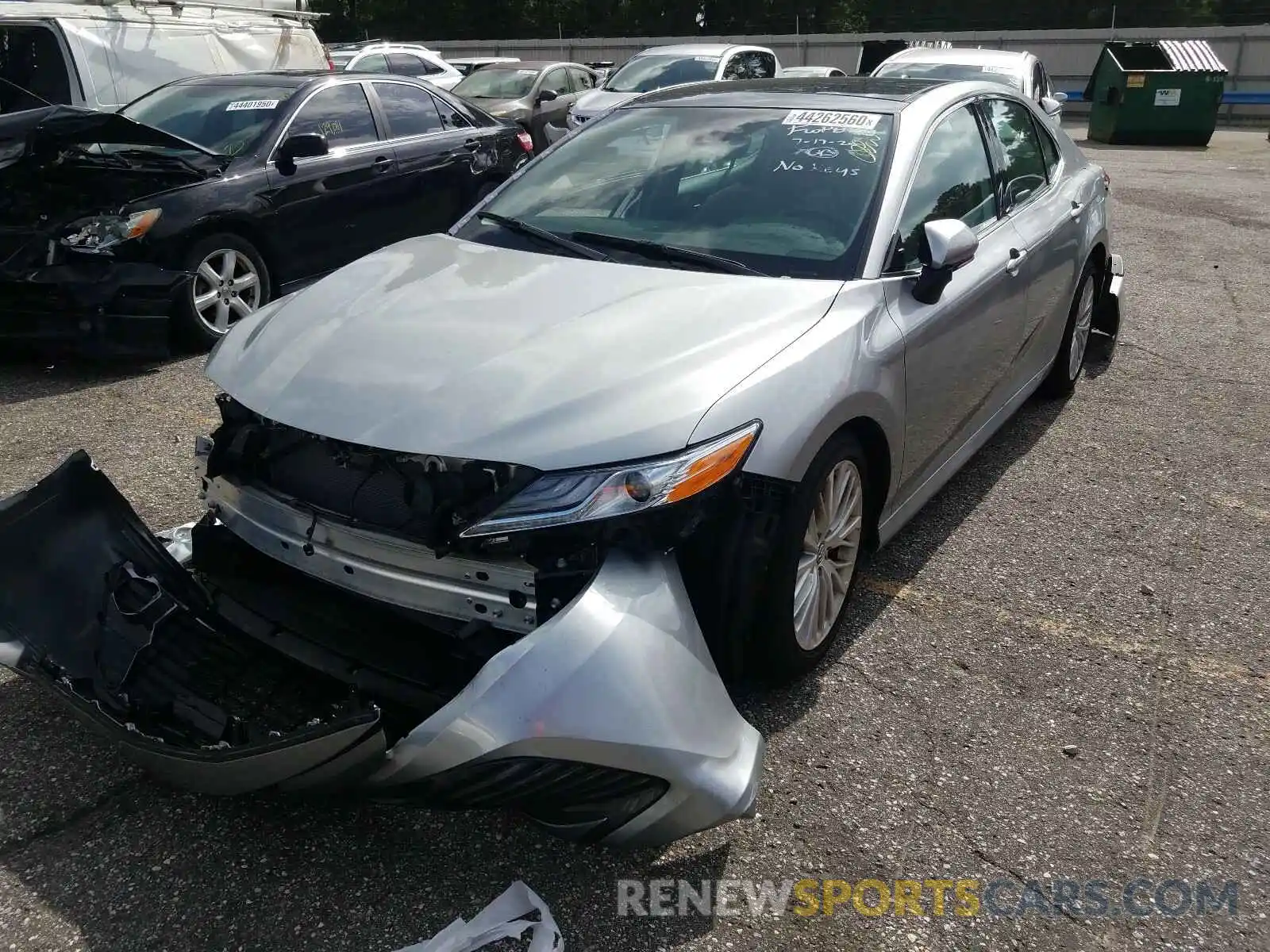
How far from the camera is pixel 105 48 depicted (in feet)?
29.4

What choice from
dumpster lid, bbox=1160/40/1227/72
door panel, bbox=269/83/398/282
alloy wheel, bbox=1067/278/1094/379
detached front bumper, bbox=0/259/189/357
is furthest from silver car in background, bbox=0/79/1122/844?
dumpster lid, bbox=1160/40/1227/72

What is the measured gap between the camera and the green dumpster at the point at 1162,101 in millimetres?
20266

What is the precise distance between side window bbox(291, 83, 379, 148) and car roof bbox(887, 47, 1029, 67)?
8012 millimetres

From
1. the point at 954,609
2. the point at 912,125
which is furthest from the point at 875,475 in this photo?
the point at 912,125

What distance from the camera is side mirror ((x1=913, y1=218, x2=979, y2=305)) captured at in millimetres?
3336

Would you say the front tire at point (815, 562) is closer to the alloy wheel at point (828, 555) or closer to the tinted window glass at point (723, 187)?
the alloy wheel at point (828, 555)

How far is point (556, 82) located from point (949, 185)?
42.0ft

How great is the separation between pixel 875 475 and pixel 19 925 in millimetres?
2548

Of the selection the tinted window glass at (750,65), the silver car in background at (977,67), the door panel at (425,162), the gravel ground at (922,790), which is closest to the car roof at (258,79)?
the door panel at (425,162)

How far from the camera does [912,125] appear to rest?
3.81 metres

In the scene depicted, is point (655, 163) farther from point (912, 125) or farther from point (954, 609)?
point (954, 609)

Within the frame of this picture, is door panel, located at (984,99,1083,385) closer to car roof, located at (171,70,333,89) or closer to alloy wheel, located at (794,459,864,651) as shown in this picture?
alloy wheel, located at (794,459,864,651)

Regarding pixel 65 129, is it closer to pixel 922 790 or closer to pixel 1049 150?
pixel 1049 150

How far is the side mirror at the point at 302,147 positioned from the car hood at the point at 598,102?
6.38m
